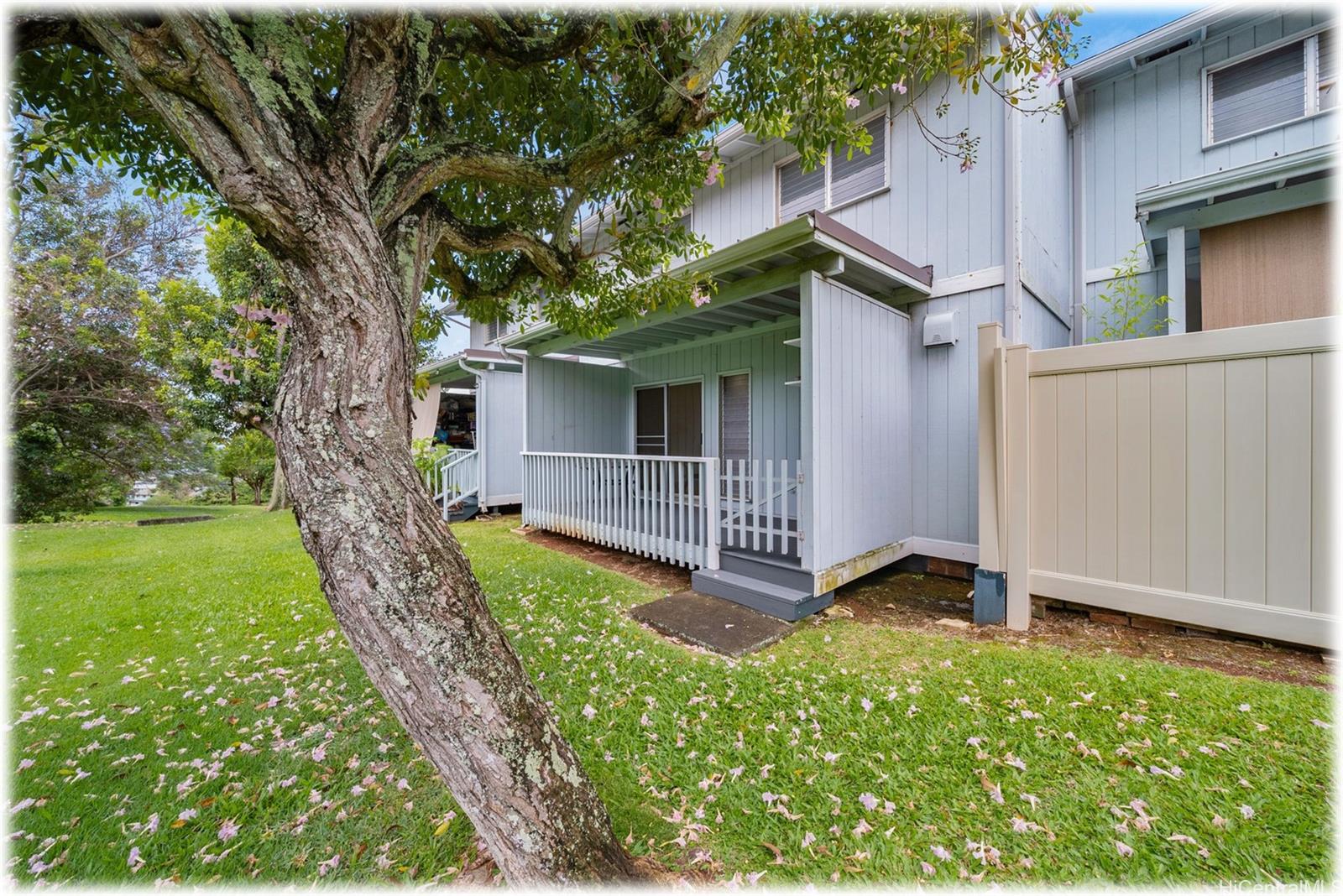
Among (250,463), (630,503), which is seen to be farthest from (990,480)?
(250,463)

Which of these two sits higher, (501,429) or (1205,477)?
(501,429)

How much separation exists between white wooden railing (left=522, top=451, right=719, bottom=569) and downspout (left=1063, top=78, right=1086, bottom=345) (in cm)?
505

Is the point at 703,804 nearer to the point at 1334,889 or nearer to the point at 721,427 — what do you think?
the point at 1334,889

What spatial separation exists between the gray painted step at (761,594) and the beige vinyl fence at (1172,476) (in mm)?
1334

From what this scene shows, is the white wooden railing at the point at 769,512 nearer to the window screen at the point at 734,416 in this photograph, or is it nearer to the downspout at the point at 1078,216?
the window screen at the point at 734,416

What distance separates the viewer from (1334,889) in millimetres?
1499

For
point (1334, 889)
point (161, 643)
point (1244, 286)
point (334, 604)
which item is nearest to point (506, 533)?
point (161, 643)

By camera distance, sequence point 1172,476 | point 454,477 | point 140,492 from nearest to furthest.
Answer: point 1172,476 → point 454,477 → point 140,492

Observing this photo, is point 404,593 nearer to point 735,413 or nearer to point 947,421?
point 947,421

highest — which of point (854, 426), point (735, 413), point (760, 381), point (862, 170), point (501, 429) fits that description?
point (862, 170)

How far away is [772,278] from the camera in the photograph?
13.8 ft

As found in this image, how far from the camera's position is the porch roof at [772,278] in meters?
3.75

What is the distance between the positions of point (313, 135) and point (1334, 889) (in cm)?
387

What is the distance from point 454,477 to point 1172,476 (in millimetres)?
9190
